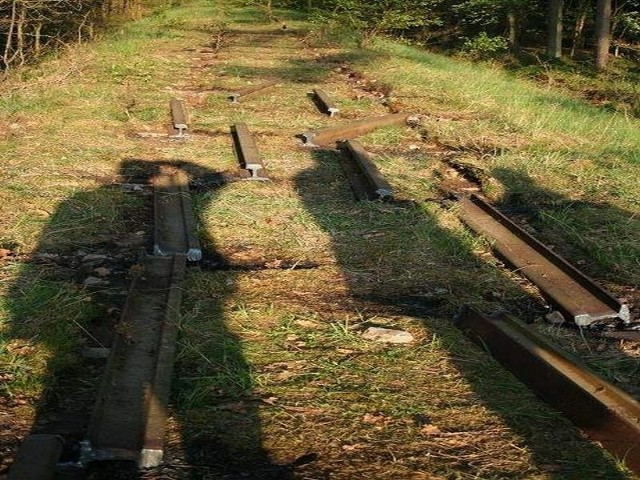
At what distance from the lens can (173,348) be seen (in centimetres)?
347

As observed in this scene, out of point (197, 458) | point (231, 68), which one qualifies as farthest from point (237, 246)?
point (231, 68)

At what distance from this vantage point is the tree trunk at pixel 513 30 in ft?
80.3

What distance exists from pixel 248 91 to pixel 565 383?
8758 millimetres

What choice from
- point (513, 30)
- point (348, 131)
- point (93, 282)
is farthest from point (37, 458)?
point (513, 30)

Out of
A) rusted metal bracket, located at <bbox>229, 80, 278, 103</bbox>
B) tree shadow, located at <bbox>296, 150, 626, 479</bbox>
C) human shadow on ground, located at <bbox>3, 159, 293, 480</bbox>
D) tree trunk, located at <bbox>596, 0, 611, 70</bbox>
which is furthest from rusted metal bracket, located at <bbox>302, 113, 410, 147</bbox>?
tree trunk, located at <bbox>596, 0, 611, 70</bbox>

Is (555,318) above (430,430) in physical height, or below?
below

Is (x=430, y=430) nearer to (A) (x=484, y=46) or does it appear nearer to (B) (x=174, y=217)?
(B) (x=174, y=217)

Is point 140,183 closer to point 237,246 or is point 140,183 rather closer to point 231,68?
point 237,246

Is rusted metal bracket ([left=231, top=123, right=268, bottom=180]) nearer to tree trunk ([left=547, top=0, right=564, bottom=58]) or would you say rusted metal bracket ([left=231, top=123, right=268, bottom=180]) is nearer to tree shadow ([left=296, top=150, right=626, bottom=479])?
tree shadow ([left=296, top=150, right=626, bottom=479])

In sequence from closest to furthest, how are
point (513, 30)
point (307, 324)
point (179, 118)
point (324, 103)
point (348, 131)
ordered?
point (307, 324), point (348, 131), point (179, 118), point (324, 103), point (513, 30)

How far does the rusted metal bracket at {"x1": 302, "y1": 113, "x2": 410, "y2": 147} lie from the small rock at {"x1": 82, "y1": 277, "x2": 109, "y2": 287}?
417cm

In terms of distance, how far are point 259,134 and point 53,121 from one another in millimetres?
2262

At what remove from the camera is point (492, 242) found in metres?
5.30

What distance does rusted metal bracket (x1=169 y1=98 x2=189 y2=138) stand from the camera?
28.1 ft
